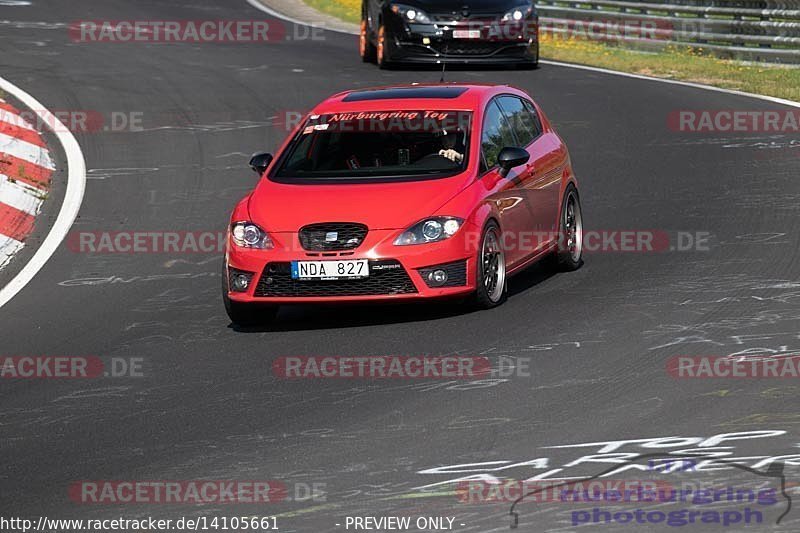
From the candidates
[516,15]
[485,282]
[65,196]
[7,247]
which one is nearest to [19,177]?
[65,196]

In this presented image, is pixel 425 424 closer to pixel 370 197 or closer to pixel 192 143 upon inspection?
pixel 370 197

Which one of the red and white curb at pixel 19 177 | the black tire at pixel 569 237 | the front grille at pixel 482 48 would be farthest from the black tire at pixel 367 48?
the black tire at pixel 569 237

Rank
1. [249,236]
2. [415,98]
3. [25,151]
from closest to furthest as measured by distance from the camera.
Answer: [249,236]
[415,98]
[25,151]

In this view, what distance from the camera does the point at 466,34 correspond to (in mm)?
25141

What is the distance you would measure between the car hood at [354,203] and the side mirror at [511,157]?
343 mm

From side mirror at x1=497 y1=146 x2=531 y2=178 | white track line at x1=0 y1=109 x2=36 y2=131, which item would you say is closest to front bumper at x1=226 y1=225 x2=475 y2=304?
side mirror at x1=497 y1=146 x2=531 y2=178

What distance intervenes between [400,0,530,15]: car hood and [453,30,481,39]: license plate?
346 mm

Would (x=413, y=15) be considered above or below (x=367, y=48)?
above

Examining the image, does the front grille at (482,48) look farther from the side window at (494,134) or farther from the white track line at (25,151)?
the side window at (494,134)

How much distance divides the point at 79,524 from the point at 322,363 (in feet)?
10.5

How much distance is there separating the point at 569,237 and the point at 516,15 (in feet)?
41.1

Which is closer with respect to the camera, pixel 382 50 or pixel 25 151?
pixel 25 151

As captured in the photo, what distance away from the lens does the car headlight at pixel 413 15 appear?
25.4 metres

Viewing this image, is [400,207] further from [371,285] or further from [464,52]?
[464,52]
